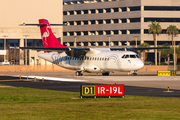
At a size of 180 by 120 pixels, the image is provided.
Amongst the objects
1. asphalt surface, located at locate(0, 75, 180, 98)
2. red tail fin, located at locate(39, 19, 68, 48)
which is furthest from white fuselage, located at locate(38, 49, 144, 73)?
asphalt surface, located at locate(0, 75, 180, 98)

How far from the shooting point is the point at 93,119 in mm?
15102

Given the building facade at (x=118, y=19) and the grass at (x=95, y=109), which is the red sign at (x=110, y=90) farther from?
the building facade at (x=118, y=19)

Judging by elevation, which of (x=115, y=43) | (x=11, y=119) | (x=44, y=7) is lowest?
(x=11, y=119)

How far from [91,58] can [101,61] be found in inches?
84.1

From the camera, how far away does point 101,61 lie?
50.4m

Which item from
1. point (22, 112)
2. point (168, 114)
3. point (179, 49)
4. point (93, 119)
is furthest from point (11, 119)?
point (179, 49)

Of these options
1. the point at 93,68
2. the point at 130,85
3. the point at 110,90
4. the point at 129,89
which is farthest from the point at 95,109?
the point at 93,68

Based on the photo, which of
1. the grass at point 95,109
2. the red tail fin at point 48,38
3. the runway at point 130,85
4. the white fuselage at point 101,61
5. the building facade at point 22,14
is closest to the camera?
the grass at point 95,109

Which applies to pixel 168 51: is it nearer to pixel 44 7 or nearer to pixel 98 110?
pixel 44 7

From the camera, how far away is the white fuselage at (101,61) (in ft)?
154

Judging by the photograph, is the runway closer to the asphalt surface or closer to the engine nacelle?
the asphalt surface

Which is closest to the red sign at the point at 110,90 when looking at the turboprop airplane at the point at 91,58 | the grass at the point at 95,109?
the grass at the point at 95,109

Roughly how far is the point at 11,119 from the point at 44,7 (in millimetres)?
106185

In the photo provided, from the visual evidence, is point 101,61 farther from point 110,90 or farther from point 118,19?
point 118,19
